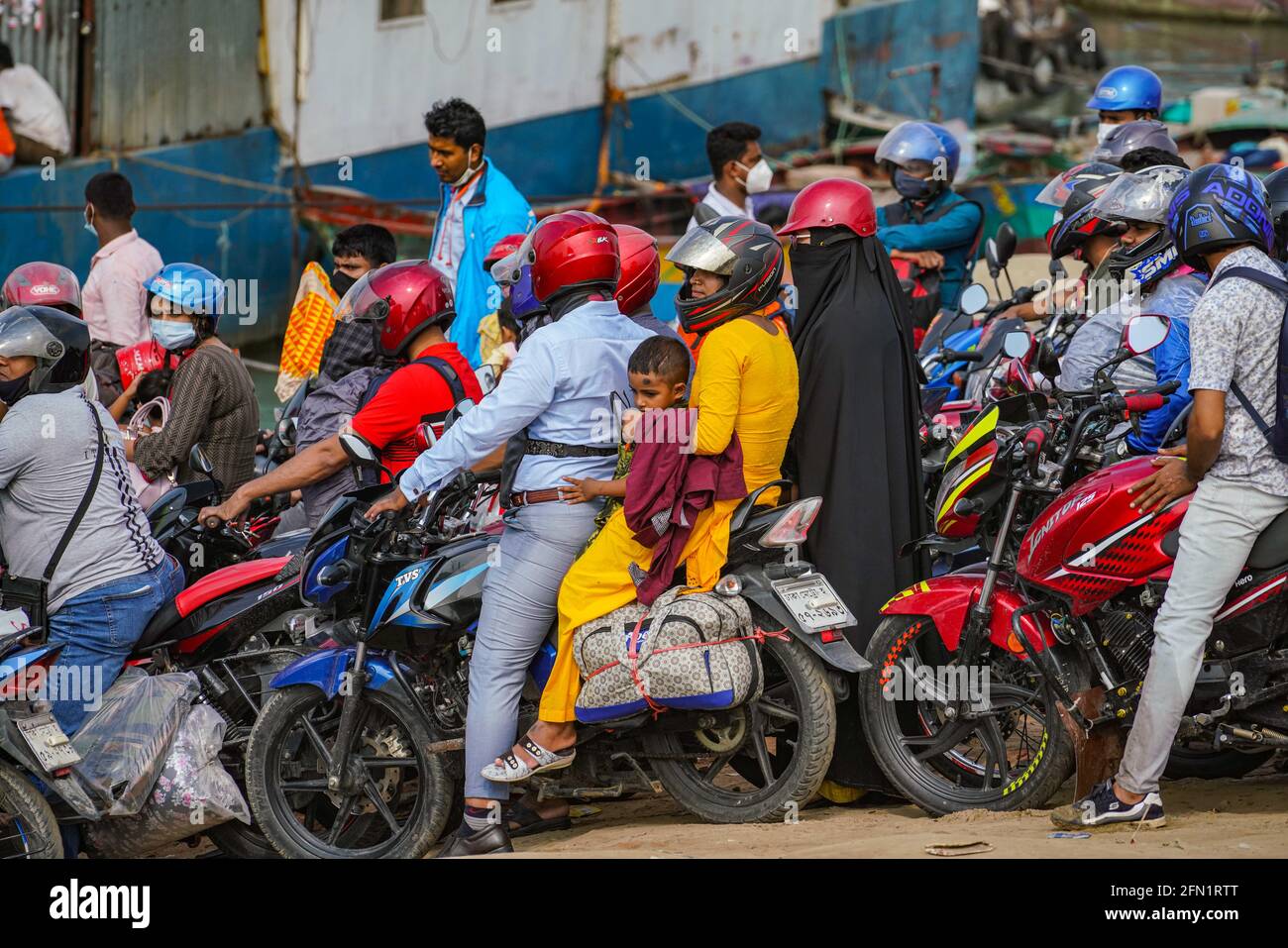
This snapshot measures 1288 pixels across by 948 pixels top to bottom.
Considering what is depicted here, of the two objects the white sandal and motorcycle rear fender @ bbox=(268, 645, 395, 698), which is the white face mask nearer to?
motorcycle rear fender @ bbox=(268, 645, 395, 698)

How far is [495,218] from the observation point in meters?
8.18

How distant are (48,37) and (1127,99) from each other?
8.85 metres

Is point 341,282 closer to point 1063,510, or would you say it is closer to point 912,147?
point 912,147

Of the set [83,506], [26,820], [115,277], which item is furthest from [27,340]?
[115,277]

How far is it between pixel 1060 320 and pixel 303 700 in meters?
3.16

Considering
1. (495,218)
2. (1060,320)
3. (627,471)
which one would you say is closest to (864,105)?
(495,218)

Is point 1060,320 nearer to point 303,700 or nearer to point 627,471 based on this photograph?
point 627,471

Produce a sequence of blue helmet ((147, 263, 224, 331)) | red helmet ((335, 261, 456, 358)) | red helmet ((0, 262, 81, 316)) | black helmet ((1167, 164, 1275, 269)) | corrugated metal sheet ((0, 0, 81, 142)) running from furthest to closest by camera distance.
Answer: corrugated metal sheet ((0, 0, 81, 142)), red helmet ((0, 262, 81, 316)), blue helmet ((147, 263, 224, 331)), red helmet ((335, 261, 456, 358)), black helmet ((1167, 164, 1275, 269))

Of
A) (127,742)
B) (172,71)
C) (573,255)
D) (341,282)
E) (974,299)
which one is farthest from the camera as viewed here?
(172,71)

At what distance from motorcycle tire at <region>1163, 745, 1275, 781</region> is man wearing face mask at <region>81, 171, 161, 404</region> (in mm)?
5345

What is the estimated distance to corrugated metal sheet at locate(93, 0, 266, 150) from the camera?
1393 centimetres

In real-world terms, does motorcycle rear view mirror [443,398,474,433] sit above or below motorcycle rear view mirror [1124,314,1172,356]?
below

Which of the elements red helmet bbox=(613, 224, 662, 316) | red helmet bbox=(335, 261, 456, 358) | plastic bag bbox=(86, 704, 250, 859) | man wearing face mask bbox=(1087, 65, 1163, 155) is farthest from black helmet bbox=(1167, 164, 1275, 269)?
man wearing face mask bbox=(1087, 65, 1163, 155)

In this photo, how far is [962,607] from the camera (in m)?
5.40
